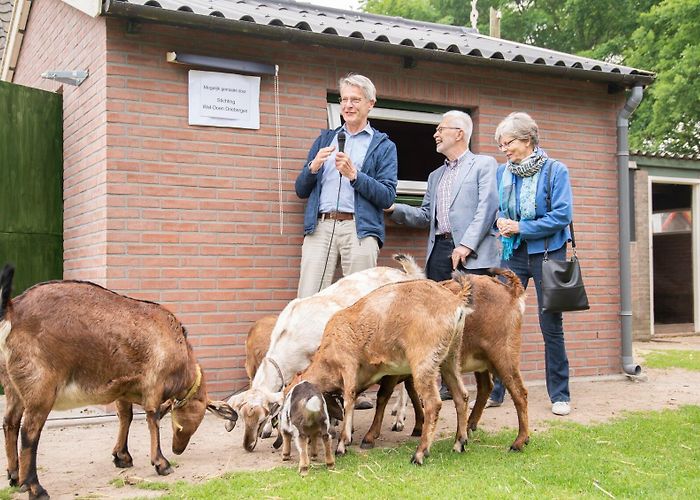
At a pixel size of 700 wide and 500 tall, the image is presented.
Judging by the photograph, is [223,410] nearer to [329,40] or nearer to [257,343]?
[257,343]

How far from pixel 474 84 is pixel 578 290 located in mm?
2871

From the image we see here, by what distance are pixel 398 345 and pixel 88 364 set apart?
1940 millimetres

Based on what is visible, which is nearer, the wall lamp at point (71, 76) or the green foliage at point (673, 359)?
the wall lamp at point (71, 76)

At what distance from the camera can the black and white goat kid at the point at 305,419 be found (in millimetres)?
4605

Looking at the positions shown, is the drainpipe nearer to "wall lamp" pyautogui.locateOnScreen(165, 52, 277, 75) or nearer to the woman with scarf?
the woman with scarf

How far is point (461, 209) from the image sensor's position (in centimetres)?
655

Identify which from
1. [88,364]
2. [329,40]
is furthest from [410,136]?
[88,364]

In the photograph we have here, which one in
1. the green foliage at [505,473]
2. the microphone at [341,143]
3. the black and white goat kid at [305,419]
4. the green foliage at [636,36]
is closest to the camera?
the green foliage at [505,473]

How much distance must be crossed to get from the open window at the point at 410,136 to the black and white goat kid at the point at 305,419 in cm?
347

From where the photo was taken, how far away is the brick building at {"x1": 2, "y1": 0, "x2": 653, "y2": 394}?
6461 millimetres

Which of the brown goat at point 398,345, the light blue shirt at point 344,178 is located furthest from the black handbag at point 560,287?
the light blue shirt at point 344,178

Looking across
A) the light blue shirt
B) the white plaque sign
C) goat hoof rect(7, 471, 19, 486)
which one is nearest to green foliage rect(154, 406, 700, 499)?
goat hoof rect(7, 471, 19, 486)

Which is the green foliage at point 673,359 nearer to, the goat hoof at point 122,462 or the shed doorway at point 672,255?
the shed doorway at point 672,255

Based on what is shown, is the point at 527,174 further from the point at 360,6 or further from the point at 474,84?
the point at 360,6
